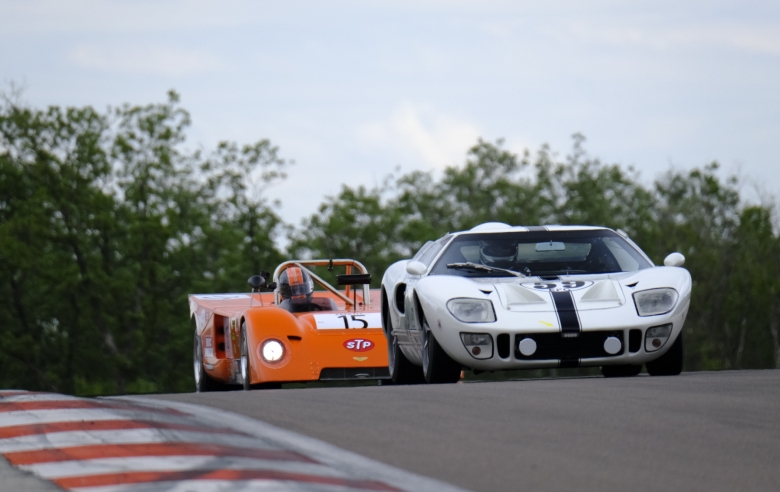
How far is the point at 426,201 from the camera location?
231 feet

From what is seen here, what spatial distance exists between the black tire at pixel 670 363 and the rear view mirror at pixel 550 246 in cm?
118

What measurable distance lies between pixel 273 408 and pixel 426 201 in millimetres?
63794

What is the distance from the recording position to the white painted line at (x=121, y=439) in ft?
17.7

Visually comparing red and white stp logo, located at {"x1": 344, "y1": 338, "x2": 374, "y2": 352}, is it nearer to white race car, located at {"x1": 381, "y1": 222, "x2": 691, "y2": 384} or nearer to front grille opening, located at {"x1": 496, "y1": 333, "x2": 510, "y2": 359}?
white race car, located at {"x1": 381, "y1": 222, "x2": 691, "y2": 384}

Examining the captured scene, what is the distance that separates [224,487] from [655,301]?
17.8 ft

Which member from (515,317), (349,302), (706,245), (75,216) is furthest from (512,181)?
(515,317)

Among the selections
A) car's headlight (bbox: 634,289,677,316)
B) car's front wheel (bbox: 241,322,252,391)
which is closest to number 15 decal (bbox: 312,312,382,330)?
car's front wheel (bbox: 241,322,252,391)

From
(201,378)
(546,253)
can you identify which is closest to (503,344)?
(546,253)

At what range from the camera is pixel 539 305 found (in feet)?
29.3

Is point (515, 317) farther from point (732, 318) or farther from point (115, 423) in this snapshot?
point (732, 318)

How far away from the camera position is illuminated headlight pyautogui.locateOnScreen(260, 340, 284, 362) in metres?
11.3

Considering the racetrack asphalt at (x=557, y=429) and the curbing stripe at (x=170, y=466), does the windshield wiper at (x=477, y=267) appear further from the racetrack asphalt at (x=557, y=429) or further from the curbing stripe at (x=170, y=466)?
the curbing stripe at (x=170, y=466)

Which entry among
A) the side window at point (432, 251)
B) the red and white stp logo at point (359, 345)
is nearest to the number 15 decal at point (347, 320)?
the red and white stp logo at point (359, 345)

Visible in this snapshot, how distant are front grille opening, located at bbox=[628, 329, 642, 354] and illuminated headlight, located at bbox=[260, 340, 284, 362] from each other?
3.58 metres
